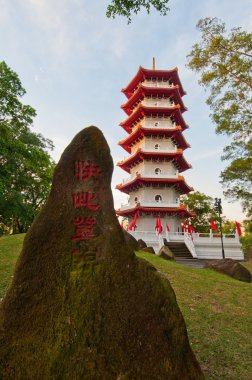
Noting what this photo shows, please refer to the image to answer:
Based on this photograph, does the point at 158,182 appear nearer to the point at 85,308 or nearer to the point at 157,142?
the point at 157,142

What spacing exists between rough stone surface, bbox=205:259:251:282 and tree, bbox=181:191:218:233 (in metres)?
18.8

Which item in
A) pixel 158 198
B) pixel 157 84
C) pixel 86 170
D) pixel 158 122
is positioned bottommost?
pixel 86 170

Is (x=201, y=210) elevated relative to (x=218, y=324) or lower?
elevated

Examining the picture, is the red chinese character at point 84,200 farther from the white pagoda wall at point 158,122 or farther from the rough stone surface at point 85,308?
the white pagoda wall at point 158,122

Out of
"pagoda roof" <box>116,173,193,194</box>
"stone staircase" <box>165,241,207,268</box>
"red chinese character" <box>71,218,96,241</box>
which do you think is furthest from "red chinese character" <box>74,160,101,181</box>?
"pagoda roof" <box>116,173,193,194</box>

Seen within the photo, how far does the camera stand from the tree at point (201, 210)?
31.3 metres

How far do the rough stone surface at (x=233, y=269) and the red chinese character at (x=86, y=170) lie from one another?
33.9ft

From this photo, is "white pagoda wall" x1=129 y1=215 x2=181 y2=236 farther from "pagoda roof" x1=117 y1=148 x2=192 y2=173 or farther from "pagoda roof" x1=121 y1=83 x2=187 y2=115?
"pagoda roof" x1=121 y1=83 x2=187 y2=115

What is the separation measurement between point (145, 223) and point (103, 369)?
20380mm

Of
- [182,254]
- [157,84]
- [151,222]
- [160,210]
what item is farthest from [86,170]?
[157,84]

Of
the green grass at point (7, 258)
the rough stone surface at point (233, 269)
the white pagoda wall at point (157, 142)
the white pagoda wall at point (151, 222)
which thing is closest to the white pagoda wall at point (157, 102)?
the white pagoda wall at point (157, 142)

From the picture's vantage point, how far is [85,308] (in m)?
2.69

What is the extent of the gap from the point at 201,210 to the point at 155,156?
11406 millimetres

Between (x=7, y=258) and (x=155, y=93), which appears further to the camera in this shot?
(x=155, y=93)
